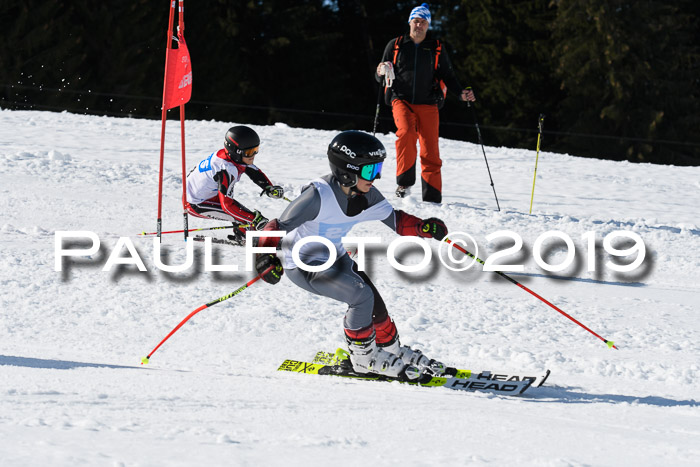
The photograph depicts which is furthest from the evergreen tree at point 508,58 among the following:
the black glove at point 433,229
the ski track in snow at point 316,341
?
the black glove at point 433,229

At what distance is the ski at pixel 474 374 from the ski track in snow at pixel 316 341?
0.11 m

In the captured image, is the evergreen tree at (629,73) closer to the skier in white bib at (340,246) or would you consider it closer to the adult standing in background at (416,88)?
the adult standing in background at (416,88)

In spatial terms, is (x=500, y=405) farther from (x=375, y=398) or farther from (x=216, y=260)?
(x=216, y=260)

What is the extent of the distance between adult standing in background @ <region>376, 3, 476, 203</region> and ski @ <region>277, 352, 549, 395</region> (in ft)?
14.7

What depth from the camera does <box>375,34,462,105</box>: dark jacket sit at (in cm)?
938

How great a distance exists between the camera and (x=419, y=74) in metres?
9.36

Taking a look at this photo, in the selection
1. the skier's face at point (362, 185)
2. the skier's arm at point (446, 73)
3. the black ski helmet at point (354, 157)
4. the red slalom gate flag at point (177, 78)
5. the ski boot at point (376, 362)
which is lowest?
the ski boot at point (376, 362)

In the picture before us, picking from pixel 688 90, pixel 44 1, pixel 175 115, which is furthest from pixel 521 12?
pixel 44 1

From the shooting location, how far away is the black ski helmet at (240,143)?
25.8ft

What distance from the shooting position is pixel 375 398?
4.57 m

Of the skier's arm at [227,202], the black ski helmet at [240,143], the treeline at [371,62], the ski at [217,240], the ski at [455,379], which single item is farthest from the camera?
the treeline at [371,62]

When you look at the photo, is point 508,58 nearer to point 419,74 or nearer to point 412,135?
point 419,74

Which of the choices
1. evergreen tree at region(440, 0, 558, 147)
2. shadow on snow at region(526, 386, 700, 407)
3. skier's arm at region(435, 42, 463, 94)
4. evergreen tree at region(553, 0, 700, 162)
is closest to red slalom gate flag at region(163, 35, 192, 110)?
skier's arm at region(435, 42, 463, 94)

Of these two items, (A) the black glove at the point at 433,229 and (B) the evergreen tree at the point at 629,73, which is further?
(B) the evergreen tree at the point at 629,73
